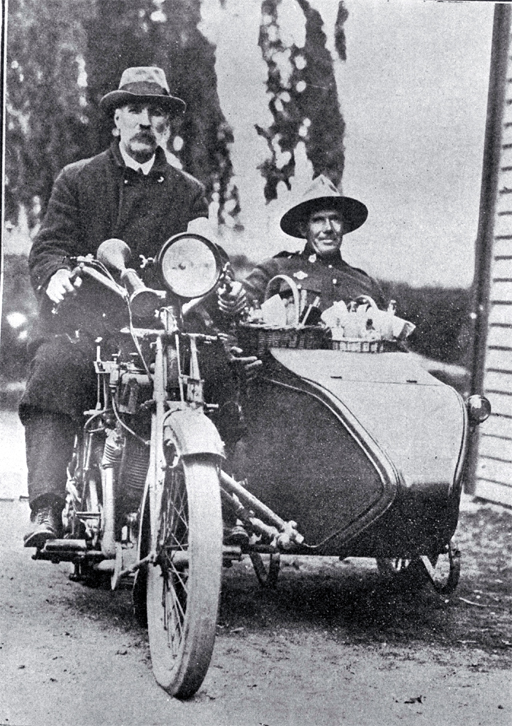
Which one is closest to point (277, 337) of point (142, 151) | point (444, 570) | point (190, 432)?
point (190, 432)

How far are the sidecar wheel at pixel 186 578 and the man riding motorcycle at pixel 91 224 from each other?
0.60 m

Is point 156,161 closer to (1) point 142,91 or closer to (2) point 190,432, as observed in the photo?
(1) point 142,91

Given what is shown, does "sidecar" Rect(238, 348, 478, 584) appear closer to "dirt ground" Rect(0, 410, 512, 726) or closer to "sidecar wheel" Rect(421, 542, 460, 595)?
"sidecar wheel" Rect(421, 542, 460, 595)

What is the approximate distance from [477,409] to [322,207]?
1.01 meters

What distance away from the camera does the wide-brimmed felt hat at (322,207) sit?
3.22m

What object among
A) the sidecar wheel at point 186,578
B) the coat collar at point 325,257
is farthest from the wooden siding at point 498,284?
the sidecar wheel at point 186,578

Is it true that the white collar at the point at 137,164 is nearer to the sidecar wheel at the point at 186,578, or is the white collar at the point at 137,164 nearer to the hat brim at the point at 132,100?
the hat brim at the point at 132,100

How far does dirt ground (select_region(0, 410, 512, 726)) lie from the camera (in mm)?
2777

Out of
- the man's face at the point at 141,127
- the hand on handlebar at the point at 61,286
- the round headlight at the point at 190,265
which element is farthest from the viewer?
the man's face at the point at 141,127

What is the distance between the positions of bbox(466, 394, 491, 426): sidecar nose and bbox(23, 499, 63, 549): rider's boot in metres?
1.61

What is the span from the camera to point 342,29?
3215mm

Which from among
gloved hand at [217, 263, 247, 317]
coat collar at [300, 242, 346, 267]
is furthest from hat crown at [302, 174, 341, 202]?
gloved hand at [217, 263, 247, 317]

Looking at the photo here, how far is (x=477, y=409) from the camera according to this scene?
123 inches

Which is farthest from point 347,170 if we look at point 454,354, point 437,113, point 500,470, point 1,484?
point 1,484
